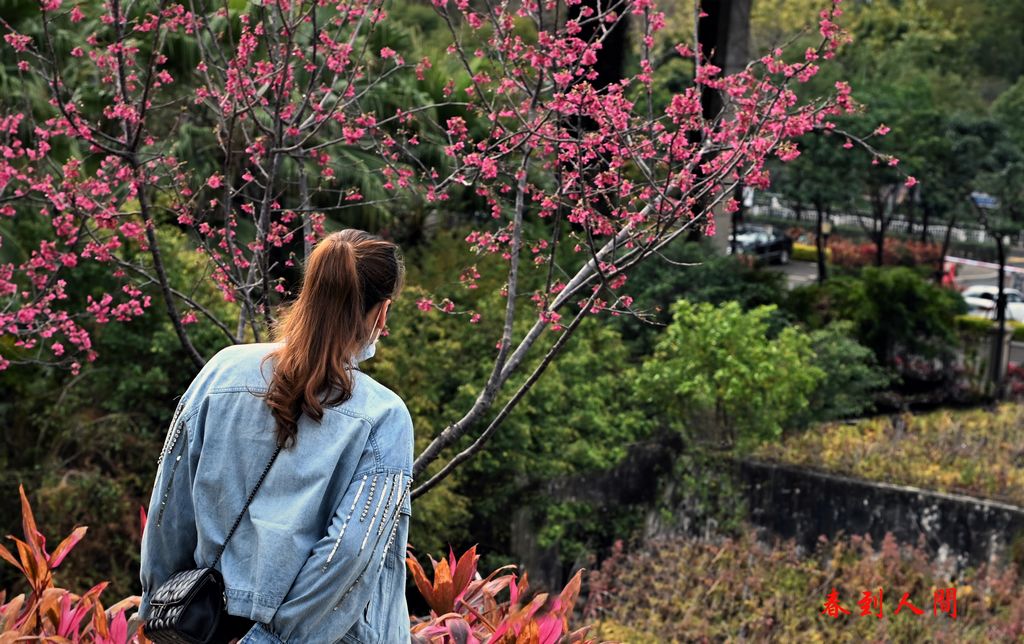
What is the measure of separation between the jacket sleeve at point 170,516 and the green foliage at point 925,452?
1070 cm

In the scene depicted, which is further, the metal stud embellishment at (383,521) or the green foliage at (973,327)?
the green foliage at (973,327)

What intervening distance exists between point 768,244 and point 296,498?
3195 cm

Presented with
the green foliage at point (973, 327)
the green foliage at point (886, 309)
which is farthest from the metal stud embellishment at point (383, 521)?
the green foliage at point (973, 327)

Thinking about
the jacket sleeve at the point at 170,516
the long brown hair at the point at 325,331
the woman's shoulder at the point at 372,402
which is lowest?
the jacket sleeve at the point at 170,516

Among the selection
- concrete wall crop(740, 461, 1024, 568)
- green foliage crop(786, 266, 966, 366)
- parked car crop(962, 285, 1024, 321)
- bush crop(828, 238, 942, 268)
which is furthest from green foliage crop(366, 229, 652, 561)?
bush crop(828, 238, 942, 268)

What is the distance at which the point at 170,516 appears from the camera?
255 cm

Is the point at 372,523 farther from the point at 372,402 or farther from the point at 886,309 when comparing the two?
the point at 886,309

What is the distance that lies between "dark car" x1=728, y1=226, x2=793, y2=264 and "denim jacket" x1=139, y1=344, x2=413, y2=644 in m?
30.4

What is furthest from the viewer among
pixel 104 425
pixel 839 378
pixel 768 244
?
pixel 768 244

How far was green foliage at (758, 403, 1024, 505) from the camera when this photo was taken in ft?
40.2

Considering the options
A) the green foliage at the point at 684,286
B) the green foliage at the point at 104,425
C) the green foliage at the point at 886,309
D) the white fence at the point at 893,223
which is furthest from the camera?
the white fence at the point at 893,223

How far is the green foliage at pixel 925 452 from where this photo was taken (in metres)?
12.3

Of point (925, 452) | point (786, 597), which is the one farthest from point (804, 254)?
point (786, 597)

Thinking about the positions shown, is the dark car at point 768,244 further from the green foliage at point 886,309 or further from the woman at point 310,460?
the woman at point 310,460
